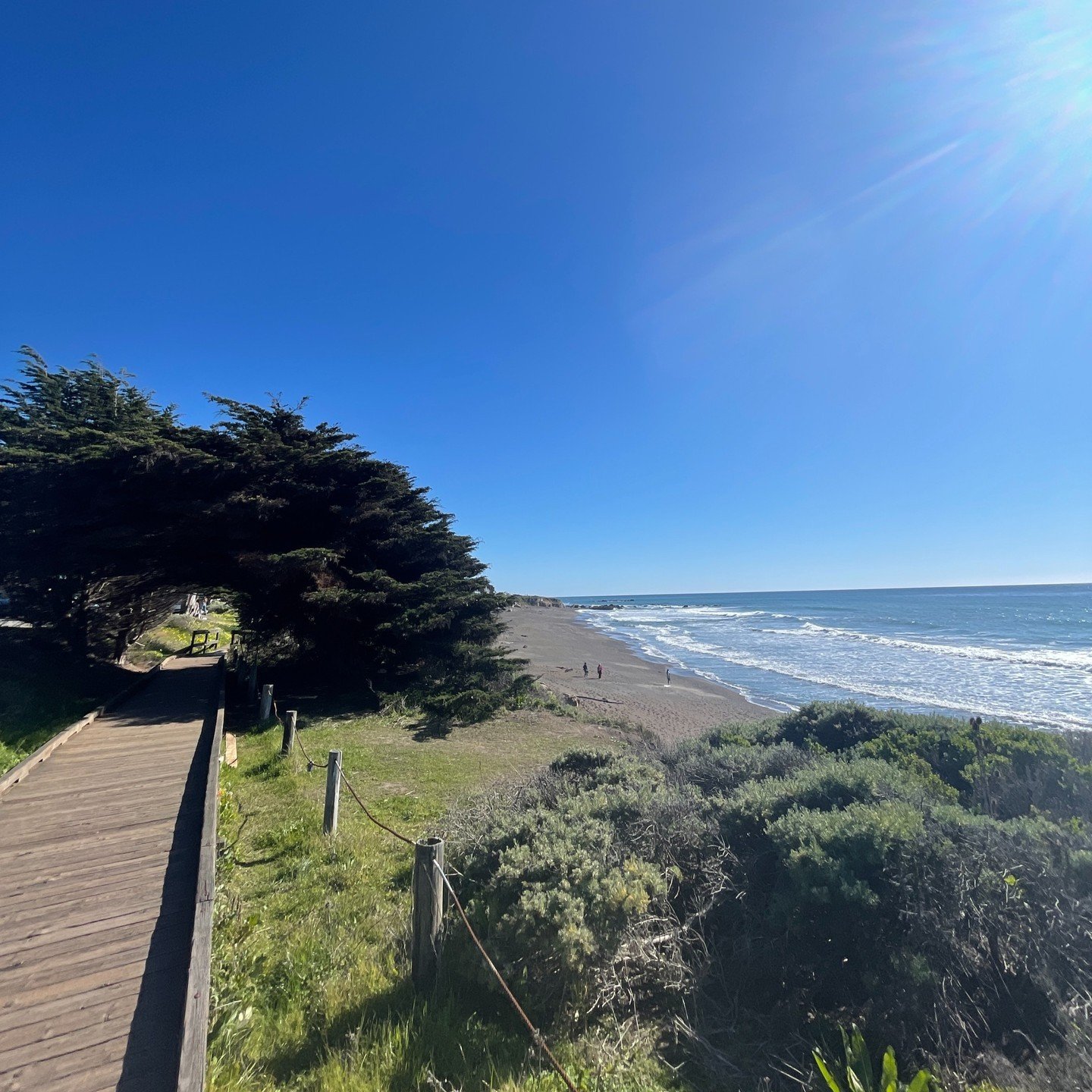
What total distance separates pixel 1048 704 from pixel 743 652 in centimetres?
2029

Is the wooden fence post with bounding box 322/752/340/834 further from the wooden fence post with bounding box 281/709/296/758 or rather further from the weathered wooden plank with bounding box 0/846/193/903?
the wooden fence post with bounding box 281/709/296/758

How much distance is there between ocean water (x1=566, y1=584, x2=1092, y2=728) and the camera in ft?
74.9

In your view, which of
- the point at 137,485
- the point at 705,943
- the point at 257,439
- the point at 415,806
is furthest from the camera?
the point at 257,439

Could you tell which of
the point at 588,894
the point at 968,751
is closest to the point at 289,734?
the point at 588,894

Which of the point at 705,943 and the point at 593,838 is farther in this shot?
the point at 593,838

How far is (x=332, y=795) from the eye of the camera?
252 inches

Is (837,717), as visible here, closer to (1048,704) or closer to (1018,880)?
(1018,880)

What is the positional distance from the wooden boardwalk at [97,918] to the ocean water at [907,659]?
22.6 meters

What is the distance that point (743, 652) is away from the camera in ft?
136

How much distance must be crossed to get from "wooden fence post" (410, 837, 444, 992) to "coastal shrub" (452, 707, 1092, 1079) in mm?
244

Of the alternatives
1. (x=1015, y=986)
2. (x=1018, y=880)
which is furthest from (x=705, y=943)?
(x=1018, y=880)

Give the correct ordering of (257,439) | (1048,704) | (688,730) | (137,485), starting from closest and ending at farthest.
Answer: (137,485) → (257,439) → (688,730) → (1048,704)

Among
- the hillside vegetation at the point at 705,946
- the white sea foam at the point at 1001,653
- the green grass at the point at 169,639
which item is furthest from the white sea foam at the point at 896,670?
the green grass at the point at 169,639

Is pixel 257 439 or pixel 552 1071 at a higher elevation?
pixel 257 439
